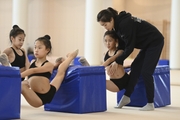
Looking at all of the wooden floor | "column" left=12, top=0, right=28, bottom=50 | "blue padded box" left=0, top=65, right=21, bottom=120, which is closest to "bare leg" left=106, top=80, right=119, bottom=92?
the wooden floor

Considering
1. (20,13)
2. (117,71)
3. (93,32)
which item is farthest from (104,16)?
(20,13)

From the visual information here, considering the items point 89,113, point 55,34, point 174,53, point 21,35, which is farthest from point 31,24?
point 89,113

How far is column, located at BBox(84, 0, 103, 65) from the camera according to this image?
58.4 ft

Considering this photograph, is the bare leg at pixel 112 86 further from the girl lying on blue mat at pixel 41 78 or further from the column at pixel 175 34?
the column at pixel 175 34

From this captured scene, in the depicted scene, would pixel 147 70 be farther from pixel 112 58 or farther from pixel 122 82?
pixel 112 58

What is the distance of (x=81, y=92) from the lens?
5703 millimetres

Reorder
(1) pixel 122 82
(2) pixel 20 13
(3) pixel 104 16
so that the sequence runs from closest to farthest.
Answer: (3) pixel 104 16
(1) pixel 122 82
(2) pixel 20 13

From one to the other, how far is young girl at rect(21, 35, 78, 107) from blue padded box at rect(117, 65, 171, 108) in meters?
1.31

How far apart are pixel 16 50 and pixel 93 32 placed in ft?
36.3

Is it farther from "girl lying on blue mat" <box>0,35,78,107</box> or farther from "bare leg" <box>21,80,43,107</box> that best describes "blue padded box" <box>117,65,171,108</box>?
"bare leg" <box>21,80,43,107</box>

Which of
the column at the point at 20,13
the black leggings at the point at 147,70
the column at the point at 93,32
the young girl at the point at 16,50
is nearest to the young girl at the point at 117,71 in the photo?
the black leggings at the point at 147,70

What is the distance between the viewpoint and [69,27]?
862 inches

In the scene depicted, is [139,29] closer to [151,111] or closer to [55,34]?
[151,111]

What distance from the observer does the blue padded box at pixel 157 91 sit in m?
6.64
